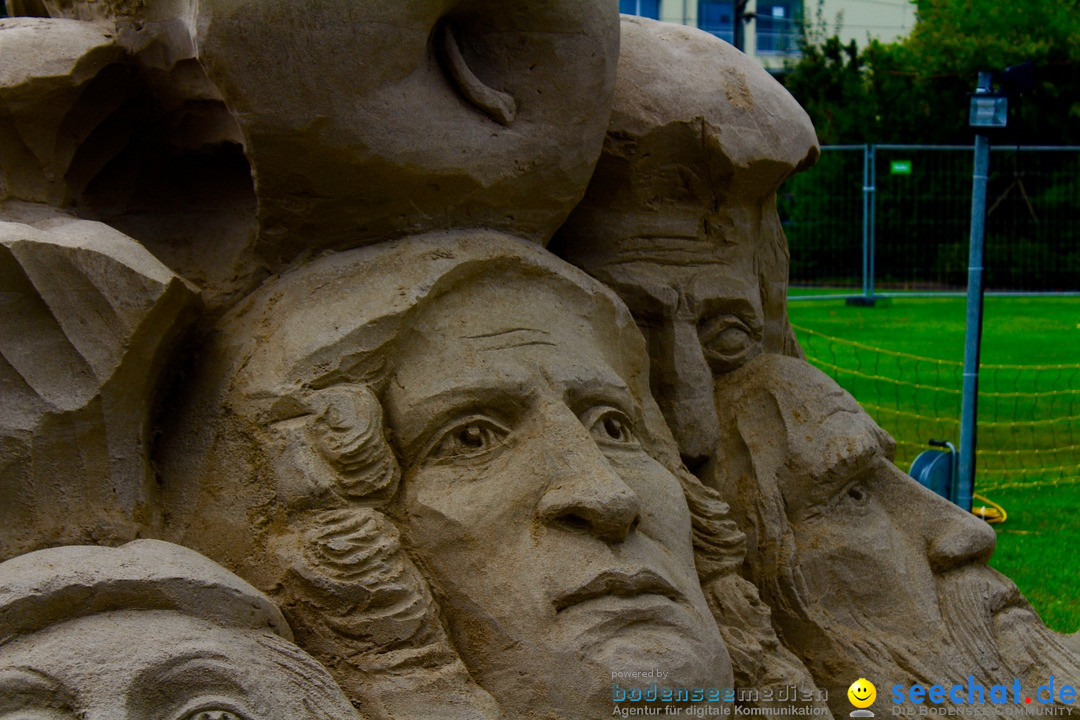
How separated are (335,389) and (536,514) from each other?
41 cm

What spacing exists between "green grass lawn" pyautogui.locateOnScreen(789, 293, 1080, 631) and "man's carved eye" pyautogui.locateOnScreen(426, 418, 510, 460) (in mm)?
2811

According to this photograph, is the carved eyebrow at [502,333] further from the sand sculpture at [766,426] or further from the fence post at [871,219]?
the fence post at [871,219]

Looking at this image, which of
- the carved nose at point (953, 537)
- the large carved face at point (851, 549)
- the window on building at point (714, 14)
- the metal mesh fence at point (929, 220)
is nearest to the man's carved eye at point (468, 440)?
the large carved face at point (851, 549)

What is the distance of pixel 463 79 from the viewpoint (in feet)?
8.11

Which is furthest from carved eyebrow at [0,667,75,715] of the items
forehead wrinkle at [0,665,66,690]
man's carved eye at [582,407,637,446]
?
man's carved eye at [582,407,637,446]

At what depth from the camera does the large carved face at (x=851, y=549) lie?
2.95 metres

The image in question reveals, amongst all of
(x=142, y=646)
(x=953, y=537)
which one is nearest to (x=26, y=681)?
(x=142, y=646)

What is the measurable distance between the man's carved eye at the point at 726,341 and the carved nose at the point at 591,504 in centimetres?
91

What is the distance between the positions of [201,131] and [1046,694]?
7.13 feet

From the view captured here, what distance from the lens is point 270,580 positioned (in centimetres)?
220

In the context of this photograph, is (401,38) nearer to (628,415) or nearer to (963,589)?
(628,415)

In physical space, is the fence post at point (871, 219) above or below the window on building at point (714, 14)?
below

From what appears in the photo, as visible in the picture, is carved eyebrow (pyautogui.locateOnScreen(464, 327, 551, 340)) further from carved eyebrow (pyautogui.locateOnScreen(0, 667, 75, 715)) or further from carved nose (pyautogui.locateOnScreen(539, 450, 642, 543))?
carved eyebrow (pyautogui.locateOnScreen(0, 667, 75, 715))

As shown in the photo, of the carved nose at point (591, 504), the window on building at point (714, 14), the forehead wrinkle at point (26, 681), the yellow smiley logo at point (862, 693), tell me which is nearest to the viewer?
the forehead wrinkle at point (26, 681)
